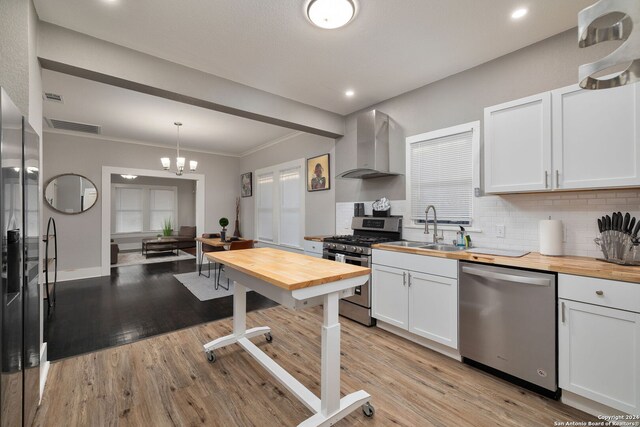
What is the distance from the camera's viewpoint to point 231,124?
4.71m

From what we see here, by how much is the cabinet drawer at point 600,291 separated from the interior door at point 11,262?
2.86 m

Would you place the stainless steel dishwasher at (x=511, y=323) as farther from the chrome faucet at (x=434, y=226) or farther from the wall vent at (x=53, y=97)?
the wall vent at (x=53, y=97)

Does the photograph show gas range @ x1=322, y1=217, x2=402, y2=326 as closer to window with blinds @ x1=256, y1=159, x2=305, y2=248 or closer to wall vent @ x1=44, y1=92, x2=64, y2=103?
window with blinds @ x1=256, y1=159, x2=305, y2=248

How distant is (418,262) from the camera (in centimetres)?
256

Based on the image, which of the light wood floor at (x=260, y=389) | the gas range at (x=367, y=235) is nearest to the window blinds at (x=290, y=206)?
the gas range at (x=367, y=235)

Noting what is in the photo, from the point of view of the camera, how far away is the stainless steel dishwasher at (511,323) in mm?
1835

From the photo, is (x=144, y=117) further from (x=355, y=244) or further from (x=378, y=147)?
(x=355, y=244)

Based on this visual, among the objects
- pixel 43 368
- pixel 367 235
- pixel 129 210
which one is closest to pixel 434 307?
pixel 367 235

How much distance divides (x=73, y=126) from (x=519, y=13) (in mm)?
6236

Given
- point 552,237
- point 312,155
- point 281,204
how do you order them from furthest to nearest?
point 281,204, point 312,155, point 552,237

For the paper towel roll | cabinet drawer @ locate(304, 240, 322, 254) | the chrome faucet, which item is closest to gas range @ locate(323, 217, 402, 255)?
cabinet drawer @ locate(304, 240, 322, 254)

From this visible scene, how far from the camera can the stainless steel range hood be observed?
341cm

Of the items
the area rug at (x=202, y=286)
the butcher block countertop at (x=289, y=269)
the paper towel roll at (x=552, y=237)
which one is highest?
the paper towel roll at (x=552, y=237)

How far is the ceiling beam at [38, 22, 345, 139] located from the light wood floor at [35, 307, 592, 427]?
2418 millimetres
